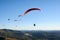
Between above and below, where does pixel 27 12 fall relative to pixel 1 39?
above

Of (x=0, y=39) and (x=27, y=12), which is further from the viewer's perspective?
(x=0, y=39)

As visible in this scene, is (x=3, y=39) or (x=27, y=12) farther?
(x=3, y=39)

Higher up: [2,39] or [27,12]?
[27,12]

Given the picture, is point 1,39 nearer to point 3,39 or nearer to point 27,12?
point 3,39

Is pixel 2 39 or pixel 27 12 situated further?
pixel 2 39

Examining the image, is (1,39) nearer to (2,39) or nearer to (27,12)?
(2,39)

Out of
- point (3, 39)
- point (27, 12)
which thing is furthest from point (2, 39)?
point (27, 12)

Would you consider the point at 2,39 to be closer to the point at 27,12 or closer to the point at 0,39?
the point at 0,39

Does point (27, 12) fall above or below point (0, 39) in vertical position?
above
